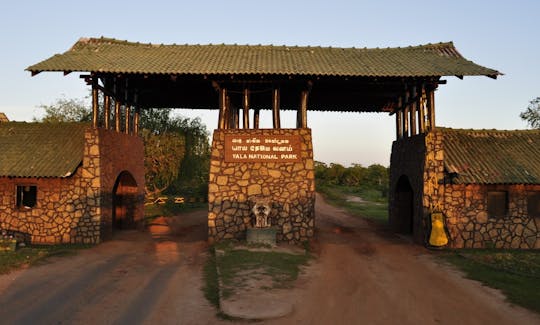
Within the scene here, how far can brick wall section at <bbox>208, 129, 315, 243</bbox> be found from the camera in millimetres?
14328

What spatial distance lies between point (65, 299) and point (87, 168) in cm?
717

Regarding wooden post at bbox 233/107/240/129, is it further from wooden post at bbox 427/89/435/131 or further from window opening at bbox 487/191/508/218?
window opening at bbox 487/191/508/218

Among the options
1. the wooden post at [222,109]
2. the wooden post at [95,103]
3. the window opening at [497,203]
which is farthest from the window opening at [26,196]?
the window opening at [497,203]

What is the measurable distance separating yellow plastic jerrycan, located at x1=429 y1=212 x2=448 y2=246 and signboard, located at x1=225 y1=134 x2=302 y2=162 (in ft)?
15.9

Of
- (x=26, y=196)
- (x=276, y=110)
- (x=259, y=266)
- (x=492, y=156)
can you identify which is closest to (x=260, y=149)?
(x=276, y=110)

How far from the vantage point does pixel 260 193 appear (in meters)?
14.4

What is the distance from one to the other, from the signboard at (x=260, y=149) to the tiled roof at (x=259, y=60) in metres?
2.21

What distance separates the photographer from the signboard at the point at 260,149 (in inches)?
570

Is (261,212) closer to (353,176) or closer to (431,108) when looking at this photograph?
(431,108)

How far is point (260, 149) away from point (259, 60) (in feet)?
11.8

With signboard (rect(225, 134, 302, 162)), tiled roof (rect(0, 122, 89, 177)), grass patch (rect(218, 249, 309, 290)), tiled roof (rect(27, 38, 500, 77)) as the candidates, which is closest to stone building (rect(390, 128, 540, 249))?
tiled roof (rect(27, 38, 500, 77))

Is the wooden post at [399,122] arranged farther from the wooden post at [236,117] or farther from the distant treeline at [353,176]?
the distant treeline at [353,176]

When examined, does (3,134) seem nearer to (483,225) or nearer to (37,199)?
(37,199)

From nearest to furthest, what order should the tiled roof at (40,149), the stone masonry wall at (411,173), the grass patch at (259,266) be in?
the grass patch at (259,266) → the tiled roof at (40,149) → the stone masonry wall at (411,173)
